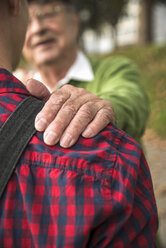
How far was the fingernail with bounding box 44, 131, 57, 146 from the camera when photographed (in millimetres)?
994

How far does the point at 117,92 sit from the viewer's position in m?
2.13

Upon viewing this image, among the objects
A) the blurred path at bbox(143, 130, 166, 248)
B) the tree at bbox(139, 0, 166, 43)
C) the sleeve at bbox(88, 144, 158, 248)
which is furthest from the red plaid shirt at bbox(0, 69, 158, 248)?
the tree at bbox(139, 0, 166, 43)

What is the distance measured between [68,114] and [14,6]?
1.58 ft

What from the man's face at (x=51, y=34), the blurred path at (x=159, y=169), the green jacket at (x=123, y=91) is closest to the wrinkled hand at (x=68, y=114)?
the green jacket at (x=123, y=91)

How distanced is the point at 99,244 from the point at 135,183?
0.23 m

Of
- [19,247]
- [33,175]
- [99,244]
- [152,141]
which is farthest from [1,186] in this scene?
[152,141]

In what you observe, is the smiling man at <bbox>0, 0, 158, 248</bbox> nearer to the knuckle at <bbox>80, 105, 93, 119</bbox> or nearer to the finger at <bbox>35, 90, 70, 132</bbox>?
the finger at <bbox>35, 90, 70, 132</bbox>

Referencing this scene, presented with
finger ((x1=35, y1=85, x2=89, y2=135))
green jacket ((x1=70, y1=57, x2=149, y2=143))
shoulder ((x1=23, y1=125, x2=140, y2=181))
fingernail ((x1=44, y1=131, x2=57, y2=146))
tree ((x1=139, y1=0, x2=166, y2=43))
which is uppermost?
finger ((x1=35, y1=85, x2=89, y2=135))

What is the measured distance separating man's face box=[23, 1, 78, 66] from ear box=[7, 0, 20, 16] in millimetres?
1757

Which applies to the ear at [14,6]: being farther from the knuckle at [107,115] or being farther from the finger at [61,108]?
the knuckle at [107,115]

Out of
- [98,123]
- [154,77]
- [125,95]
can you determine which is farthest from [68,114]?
[154,77]

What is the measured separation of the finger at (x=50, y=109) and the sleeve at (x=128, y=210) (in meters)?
0.29

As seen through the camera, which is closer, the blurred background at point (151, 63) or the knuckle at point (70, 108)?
the knuckle at point (70, 108)

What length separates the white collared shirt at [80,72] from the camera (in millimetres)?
2707
